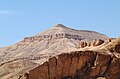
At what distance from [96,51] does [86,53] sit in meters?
2.30

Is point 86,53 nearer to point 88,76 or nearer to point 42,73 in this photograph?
point 88,76

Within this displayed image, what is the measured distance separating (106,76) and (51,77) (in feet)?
29.3

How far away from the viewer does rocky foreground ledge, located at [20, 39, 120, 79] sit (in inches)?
2606

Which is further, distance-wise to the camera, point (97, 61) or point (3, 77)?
point (3, 77)

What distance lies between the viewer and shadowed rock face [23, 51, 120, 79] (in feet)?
217

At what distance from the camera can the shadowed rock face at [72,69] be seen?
217 feet

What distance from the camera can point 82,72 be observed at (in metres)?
66.5

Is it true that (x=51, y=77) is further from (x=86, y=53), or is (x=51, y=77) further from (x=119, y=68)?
(x=119, y=68)

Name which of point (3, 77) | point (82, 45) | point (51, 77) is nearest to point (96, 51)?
point (51, 77)

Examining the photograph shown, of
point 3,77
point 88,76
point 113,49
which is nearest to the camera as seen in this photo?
point 88,76

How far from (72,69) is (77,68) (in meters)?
0.83

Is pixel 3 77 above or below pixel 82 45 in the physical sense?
below

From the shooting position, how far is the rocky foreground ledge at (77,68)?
66.2 metres

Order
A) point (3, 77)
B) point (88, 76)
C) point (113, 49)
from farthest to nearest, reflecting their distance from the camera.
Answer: point (3, 77) → point (113, 49) → point (88, 76)
